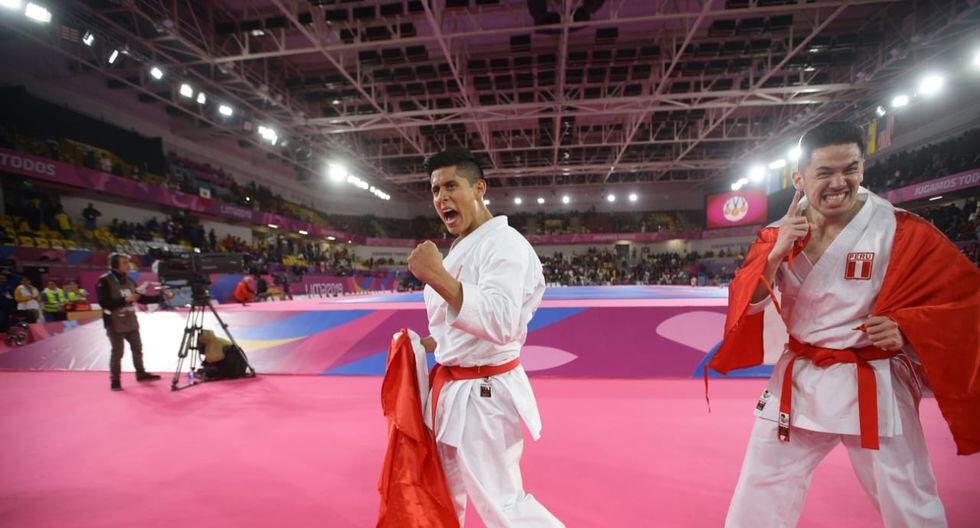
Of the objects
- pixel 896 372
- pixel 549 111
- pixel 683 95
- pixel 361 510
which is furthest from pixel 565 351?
pixel 549 111

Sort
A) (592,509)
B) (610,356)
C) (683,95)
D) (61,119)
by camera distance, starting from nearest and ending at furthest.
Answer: (592,509), (610,356), (683,95), (61,119)

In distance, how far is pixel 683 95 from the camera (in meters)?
12.4

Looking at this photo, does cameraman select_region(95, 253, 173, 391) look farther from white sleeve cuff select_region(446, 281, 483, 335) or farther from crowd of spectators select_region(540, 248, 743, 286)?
crowd of spectators select_region(540, 248, 743, 286)

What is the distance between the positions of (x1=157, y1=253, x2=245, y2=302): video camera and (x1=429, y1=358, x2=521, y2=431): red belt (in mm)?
3959

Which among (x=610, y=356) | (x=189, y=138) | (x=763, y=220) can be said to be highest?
(x=189, y=138)

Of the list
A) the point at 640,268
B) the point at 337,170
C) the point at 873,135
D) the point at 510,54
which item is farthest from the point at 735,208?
the point at 337,170

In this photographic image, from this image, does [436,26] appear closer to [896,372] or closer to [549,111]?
[549,111]

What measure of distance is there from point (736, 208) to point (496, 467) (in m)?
27.7

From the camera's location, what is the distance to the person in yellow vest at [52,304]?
8.72m

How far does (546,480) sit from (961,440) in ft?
5.98

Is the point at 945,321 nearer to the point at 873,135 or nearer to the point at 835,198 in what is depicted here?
the point at 835,198

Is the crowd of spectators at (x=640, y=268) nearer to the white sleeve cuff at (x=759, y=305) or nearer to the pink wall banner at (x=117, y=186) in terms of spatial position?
the pink wall banner at (x=117, y=186)

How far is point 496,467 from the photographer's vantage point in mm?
1283

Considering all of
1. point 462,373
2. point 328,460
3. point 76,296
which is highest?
point 462,373
